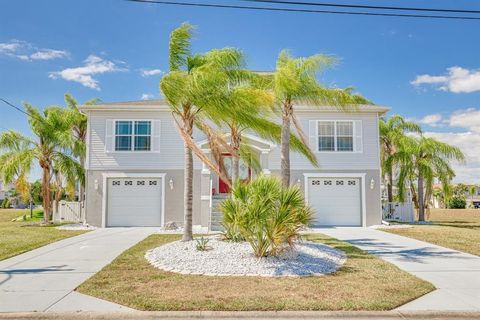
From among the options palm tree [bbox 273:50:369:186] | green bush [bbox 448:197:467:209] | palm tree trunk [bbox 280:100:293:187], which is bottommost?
green bush [bbox 448:197:467:209]

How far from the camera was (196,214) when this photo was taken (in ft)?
58.4

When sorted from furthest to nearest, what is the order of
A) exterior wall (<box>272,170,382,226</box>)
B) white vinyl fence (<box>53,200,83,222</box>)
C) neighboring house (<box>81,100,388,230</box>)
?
white vinyl fence (<box>53,200,83,222</box>) → exterior wall (<box>272,170,382,226</box>) → neighboring house (<box>81,100,388,230</box>)

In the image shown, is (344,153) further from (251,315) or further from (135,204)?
(251,315)

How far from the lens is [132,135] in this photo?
1814 cm

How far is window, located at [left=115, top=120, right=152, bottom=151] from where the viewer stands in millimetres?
18125

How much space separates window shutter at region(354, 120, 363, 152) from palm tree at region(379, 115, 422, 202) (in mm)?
3816

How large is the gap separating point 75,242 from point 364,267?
31.1 feet

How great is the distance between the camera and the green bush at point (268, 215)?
8.20 metres

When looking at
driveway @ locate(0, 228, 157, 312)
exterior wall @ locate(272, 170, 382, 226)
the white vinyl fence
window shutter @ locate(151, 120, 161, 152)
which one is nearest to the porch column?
window shutter @ locate(151, 120, 161, 152)

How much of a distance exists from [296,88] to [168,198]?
355 inches

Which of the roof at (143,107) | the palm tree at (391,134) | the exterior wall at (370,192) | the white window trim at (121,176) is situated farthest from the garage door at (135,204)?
the palm tree at (391,134)

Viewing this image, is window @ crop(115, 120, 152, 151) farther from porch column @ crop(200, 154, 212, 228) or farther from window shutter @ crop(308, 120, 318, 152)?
window shutter @ crop(308, 120, 318, 152)

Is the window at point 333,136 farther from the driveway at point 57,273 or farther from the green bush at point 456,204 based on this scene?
the green bush at point 456,204

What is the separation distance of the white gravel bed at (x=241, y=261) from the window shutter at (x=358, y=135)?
936 centimetres
